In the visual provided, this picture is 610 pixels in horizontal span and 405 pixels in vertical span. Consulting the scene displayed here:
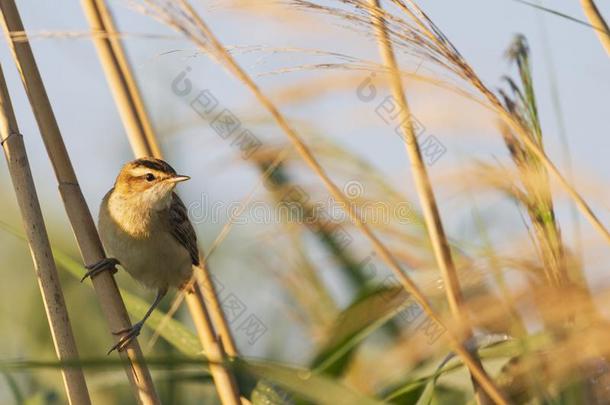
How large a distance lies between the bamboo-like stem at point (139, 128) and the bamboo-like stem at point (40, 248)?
1.35 ft

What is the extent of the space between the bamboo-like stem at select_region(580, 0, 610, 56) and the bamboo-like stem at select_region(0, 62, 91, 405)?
142cm

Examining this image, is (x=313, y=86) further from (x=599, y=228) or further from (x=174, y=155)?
(x=174, y=155)

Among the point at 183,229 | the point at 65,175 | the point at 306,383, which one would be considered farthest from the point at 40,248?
the point at 183,229

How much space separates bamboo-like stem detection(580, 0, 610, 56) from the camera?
186 centimetres

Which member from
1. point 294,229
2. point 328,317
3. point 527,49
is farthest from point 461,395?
point 527,49

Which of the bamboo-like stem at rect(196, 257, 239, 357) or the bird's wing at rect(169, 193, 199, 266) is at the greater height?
the bird's wing at rect(169, 193, 199, 266)

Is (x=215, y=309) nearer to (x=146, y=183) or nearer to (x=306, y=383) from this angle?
(x=146, y=183)

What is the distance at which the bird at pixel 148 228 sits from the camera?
11.2 feet

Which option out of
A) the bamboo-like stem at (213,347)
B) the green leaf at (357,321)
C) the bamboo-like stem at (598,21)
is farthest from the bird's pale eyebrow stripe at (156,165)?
the bamboo-like stem at (598,21)

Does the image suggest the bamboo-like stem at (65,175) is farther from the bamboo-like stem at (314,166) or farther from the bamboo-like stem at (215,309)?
the bamboo-like stem at (314,166)

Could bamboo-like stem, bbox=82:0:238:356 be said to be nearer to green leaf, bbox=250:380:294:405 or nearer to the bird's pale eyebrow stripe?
green leaf, bbox=250:380:294:405

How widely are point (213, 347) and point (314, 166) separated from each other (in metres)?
0.95

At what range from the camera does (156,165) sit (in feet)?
10.6

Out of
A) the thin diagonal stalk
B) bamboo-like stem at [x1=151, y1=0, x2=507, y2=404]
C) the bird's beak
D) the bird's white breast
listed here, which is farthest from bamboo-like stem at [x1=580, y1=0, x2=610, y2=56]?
the bird's white breast
